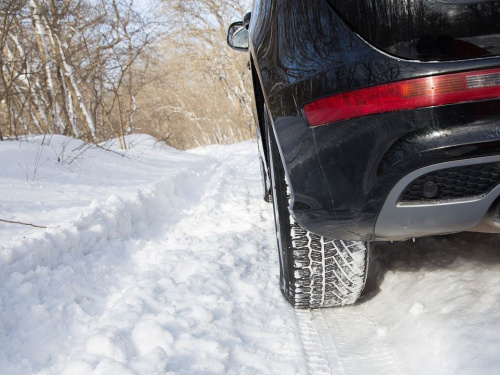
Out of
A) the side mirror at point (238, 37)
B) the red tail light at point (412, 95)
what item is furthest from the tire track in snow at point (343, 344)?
the side mirror at point (238, 37)

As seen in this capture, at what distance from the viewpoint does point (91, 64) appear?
9.73 meters

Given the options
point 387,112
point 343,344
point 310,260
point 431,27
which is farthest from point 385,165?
point 343,344

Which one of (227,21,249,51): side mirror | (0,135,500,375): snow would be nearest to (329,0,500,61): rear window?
(0,135,500,375): snow

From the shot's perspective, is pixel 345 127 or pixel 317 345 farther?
pixel 317 345

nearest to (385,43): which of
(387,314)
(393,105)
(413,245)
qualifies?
(393,105)

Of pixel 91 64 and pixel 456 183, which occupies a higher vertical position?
pixel 91 64

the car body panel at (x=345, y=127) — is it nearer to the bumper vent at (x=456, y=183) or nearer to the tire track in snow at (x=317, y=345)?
the bumper vent at (x=456, y=183)

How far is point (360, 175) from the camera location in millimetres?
1013

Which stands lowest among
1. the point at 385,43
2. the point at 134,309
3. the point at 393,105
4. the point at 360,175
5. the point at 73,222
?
the point at 134,309

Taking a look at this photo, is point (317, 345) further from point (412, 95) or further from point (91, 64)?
point (91, 64)

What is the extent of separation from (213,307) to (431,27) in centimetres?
132

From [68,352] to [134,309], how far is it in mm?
343

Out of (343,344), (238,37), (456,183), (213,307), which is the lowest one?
(343,344)

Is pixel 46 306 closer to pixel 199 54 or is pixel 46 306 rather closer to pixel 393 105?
pixel 393 105
